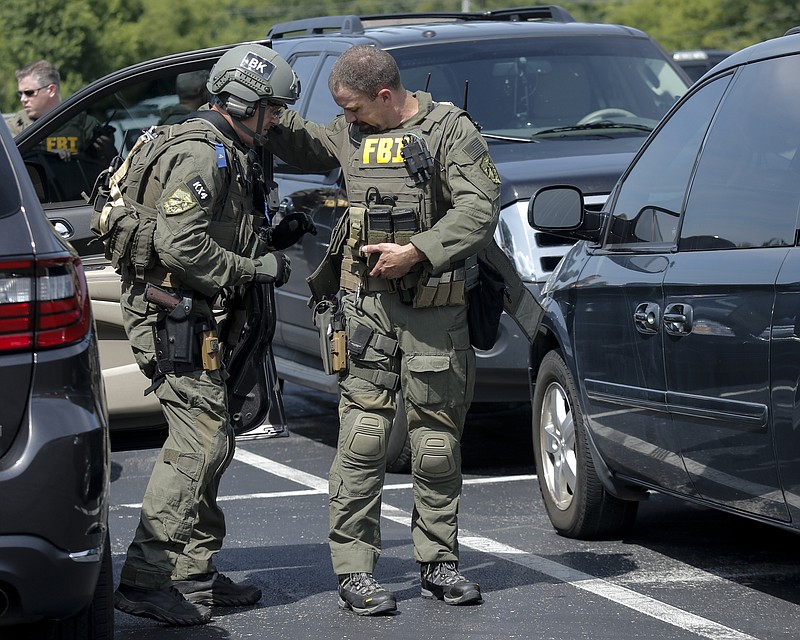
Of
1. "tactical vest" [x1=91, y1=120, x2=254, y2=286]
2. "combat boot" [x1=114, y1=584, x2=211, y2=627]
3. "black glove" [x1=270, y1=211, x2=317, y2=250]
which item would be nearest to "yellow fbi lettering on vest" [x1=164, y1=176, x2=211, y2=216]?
"tactical vest" [x1=91, y1=120, x2=254, y2=286]

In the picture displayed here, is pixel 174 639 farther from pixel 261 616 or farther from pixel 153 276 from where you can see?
pixel 153 276

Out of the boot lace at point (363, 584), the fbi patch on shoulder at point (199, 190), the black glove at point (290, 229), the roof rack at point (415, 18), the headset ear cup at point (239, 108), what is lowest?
the boot lace at point (363, 584)

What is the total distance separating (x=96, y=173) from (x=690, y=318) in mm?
3388

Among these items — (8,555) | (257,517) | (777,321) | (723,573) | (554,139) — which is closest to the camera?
(8,555)

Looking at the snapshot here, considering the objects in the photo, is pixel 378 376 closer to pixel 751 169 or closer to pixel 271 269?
pixel 271 269

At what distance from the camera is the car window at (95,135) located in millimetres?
6711

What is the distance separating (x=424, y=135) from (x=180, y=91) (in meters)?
2.07

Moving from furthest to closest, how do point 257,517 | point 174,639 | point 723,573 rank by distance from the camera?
point 257,517 < point 723,573 < point 174,639

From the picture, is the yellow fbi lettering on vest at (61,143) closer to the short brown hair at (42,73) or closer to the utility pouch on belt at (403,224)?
the utility pouch on belt at (403,224)

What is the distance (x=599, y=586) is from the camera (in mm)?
5395

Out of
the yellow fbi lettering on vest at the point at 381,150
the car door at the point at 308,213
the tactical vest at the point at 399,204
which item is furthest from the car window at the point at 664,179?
the car door at the point at 308,213

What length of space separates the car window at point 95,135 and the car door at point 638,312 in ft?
6.98

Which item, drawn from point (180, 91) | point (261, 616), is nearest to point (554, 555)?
point (261, 616)

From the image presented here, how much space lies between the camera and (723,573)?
5.57m
